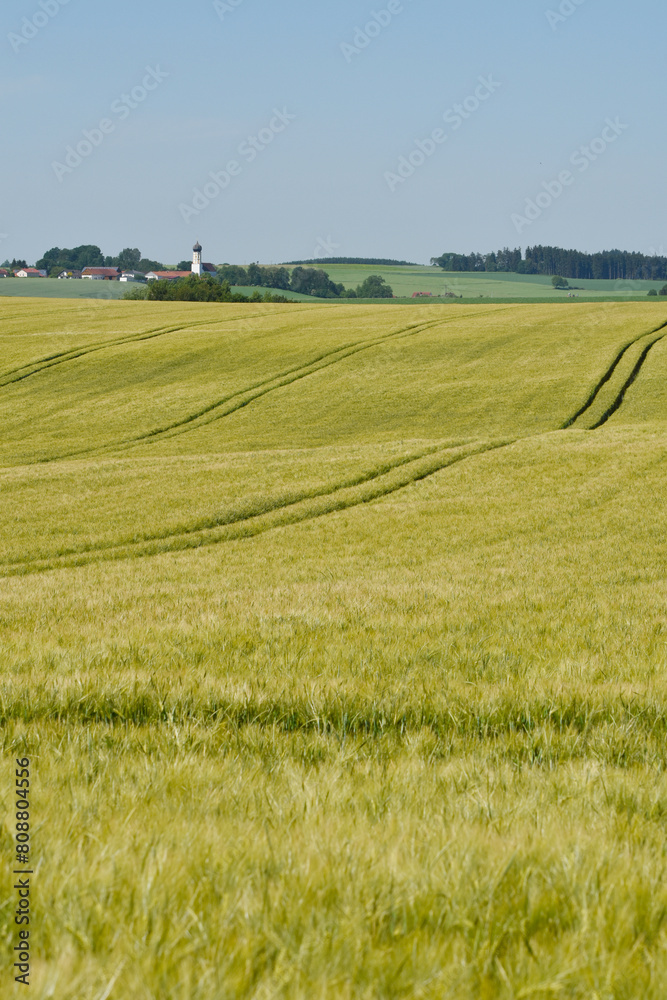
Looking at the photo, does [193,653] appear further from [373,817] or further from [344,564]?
[344,564]

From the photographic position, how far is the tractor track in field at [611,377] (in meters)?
44.7

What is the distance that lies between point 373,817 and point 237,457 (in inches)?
1309

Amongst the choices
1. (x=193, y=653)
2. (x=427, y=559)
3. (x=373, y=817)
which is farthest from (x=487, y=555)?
(x=373, y=817)

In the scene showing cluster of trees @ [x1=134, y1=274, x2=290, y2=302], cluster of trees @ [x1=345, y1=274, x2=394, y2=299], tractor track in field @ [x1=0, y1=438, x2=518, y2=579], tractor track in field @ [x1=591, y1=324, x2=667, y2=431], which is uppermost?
cluster of trees @ [x1=345, y1=274, x2=394, y2=299]

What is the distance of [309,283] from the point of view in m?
165

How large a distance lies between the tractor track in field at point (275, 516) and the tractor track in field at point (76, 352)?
136 feet

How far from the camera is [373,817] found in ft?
10.3

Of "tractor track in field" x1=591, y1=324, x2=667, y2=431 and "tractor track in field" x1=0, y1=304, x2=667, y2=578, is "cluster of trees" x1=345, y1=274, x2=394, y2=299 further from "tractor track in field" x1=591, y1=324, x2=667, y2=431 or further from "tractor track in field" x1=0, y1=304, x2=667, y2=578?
"tractor track in field" x1=0, y1=304, x2=667, y2=578

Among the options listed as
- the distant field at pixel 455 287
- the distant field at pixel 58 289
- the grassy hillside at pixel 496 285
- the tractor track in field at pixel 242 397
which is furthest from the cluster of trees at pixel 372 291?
the tractor track in field at pixel 242 397

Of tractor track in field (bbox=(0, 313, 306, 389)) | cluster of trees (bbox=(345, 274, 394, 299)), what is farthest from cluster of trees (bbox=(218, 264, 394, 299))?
tractor track in field (bbox=(0, 313, 306, 389))

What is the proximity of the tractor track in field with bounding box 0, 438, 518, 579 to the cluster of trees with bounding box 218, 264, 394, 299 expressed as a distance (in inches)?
4982

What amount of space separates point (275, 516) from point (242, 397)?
30.7 meters

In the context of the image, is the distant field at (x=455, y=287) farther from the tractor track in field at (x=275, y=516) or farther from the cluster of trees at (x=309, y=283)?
the tractor track in field at (x=275, y=516)

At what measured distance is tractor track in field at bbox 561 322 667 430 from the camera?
44.7 m
